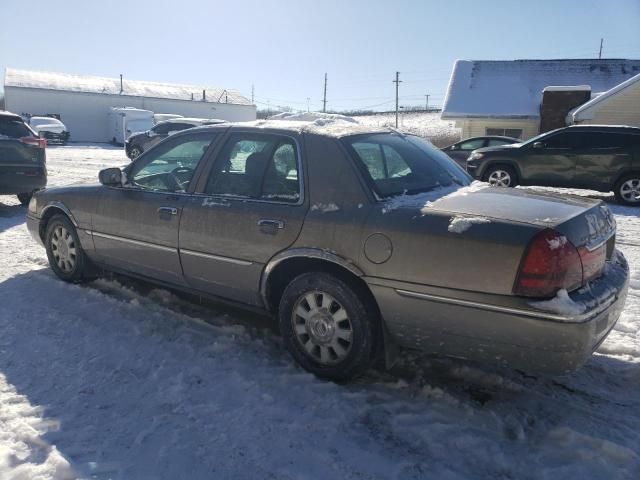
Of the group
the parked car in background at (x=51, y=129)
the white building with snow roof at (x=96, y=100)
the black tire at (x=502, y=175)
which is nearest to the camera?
the black tire at (x=502, y=175)

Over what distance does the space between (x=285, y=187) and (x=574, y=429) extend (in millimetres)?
2250

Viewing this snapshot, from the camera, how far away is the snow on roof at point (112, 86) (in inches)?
1735

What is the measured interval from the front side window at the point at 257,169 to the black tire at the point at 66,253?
1.81 metres

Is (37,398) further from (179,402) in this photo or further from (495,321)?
(495,321)

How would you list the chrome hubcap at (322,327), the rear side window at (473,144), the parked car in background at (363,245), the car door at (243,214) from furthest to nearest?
1. the rear side window at (473,144)
2. the car door at (243,214)
3. the chrome hubcap at (322,327)
4. the parked car in background at (363,245)

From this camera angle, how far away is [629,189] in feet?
36.2

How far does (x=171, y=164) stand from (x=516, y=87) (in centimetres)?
2374

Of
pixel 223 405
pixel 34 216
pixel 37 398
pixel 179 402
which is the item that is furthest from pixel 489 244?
pixel 34 216

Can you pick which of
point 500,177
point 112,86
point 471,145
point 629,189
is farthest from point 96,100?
point 629,189

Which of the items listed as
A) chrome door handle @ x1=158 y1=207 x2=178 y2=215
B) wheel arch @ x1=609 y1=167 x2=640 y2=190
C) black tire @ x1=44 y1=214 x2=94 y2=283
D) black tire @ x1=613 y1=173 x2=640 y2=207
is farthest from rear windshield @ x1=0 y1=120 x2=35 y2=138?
black tire @ x1=613 y1=173 x2=640 y2=207

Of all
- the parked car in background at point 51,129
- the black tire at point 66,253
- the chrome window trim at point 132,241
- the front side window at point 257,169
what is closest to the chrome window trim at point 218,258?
the chrome window trim at point 132,241

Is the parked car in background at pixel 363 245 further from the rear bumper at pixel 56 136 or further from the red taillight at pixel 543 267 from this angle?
the rear bumper at pixel 56 136

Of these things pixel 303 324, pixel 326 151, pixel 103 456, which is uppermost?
pixel 326 151

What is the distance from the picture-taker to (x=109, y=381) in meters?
3.38
